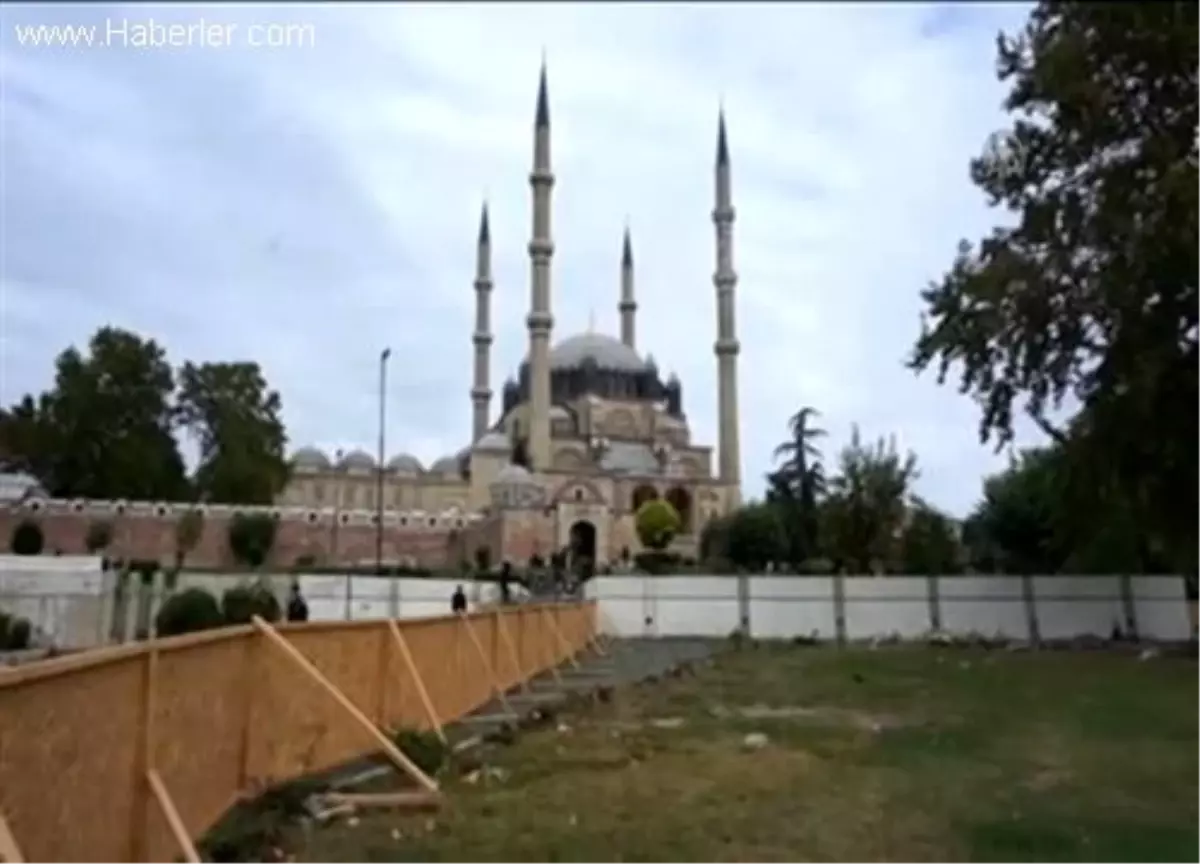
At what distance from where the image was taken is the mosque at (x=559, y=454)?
55.4 metres

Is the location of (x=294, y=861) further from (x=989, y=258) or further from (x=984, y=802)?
(x=989, y=258)

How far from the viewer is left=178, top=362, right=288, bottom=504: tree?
5072 centimetres

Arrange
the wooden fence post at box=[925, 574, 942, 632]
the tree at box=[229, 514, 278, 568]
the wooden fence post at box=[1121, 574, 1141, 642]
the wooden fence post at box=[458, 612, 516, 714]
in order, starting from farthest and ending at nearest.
Answer: the tree at box=[229, 514, 278, 568]
the wooden fence post at box=[925, 574, 942, 632]
the wooden fence post at box=[1121, 574, 1141, 642]
the wooden fence post at box=[458, 612, 516, 714]

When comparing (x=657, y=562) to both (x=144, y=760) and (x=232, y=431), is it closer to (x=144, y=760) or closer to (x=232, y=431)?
(x=232, y=431)

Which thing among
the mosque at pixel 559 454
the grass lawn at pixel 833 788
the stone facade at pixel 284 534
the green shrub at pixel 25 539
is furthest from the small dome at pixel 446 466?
the grass lawn at pixel 833 788

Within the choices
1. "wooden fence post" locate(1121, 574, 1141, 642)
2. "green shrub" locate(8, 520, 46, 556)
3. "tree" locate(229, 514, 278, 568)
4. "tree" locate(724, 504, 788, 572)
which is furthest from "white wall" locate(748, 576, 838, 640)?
"tree" locate(229, 514, 278, 568)

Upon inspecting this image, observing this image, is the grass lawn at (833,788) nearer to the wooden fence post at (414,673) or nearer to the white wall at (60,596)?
the wooden fence post at (414,673)

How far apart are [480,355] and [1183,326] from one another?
5751 centimetres

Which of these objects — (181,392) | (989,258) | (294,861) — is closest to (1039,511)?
A: (989,258)

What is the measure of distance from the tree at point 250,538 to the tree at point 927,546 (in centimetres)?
2332

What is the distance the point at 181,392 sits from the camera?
50500 millimetres

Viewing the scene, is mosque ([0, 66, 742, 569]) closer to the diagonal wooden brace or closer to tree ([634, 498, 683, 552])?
tree ([634, 498, 683, 552])

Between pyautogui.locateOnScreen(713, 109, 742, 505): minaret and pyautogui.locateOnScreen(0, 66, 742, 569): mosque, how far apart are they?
0.25 feet

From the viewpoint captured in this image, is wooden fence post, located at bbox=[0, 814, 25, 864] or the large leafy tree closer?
wooden fence post, located at bbox=[0, 814, 25, 864]
